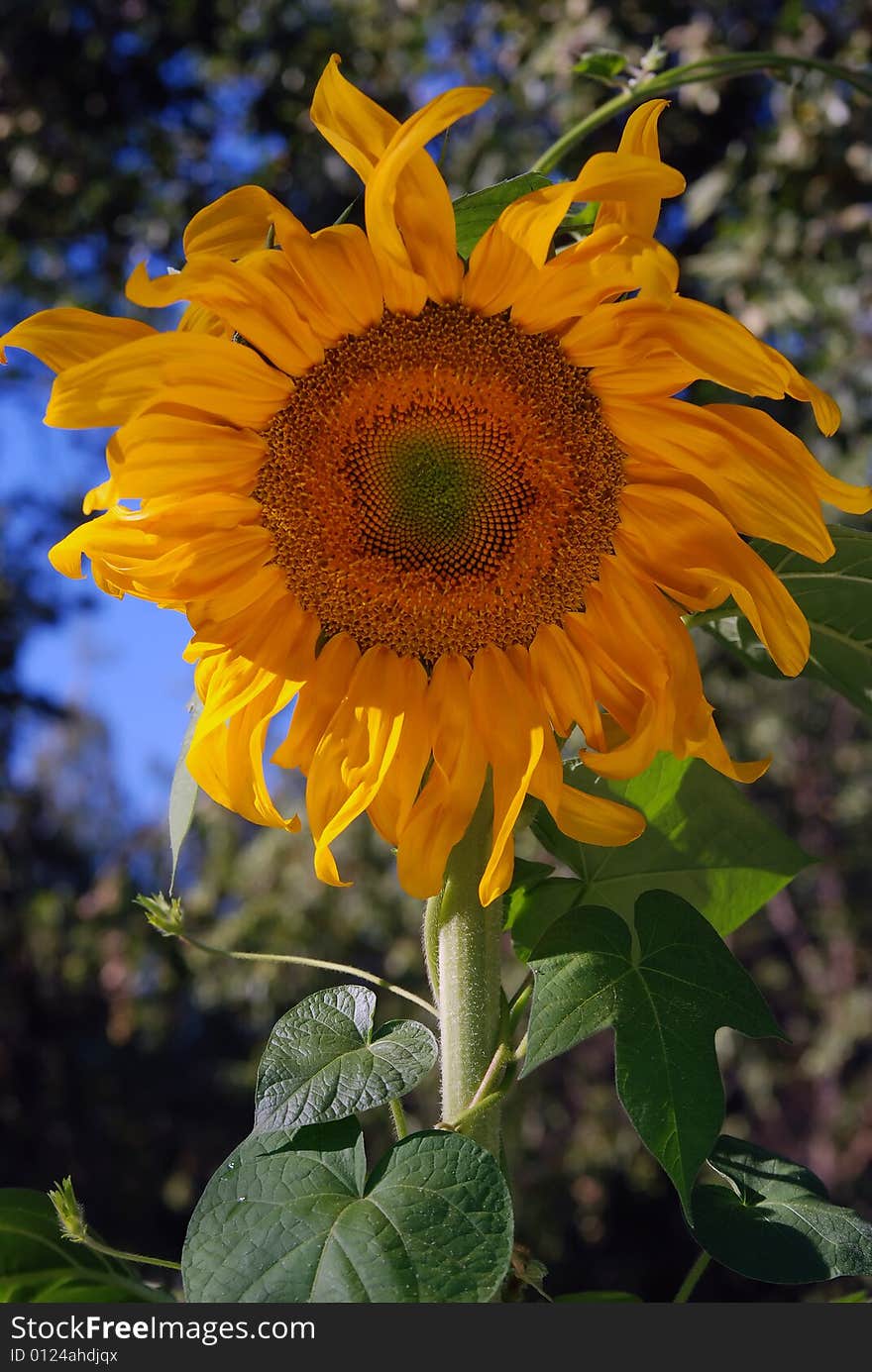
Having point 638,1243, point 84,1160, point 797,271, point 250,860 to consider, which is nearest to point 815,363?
point 797,271

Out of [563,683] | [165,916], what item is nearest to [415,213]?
[563,683]

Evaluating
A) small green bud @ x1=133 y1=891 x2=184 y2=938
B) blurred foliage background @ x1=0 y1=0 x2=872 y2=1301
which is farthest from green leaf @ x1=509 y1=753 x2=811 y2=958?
blurred foliage background @ x1=0 y1=0 x2=872 y2=1301

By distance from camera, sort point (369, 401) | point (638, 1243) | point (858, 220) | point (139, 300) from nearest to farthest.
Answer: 1. point (139, 300)
2. point (369, 401)
3. point (858, 220)
4. point (638, 1243)

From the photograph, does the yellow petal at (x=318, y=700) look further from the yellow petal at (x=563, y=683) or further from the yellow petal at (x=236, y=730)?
the yellow petal at (x=563, y=683)

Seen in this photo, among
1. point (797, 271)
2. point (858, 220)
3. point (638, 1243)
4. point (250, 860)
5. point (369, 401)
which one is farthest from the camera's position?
point (638, 1243)

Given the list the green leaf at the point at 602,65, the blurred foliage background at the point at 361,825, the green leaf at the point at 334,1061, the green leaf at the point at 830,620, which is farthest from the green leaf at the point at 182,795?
the blurred foliage background at the point at 361,825

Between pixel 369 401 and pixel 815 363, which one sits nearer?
pixel 369 401

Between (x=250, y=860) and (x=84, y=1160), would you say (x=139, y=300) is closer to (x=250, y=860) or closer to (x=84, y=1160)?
(x=250, y=860)
